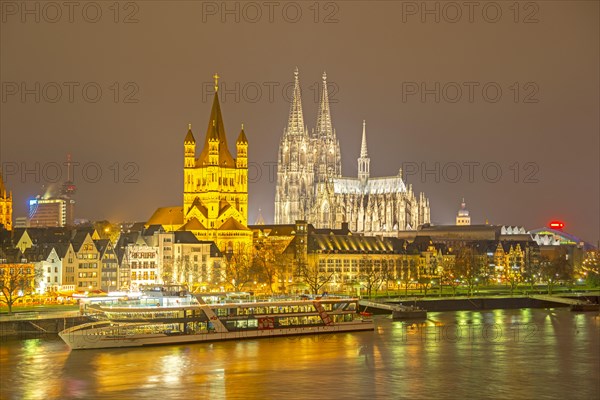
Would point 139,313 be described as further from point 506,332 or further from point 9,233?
point 9,233

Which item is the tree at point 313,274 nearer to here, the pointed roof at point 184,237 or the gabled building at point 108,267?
the pointed roof at point 184,237

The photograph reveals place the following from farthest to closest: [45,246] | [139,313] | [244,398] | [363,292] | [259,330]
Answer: [363,292], [45,246], [259,330], [139,313], [244,398]

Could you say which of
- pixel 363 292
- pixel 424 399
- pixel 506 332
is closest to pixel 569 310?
pixel 363 292

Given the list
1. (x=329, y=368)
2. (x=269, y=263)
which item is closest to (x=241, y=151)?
(x=269, y=263)

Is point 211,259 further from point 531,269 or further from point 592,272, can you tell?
point 592,272

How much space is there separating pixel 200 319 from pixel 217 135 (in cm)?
7407

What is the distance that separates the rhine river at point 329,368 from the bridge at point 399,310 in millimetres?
12503

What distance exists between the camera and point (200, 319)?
81.4 meters

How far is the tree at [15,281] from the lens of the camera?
315 feet

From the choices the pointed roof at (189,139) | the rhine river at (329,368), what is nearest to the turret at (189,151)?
the pointed roof at (189,139)

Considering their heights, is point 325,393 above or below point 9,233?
below

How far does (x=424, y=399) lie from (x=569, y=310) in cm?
6769

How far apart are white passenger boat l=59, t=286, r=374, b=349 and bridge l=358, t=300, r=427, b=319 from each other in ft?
32.6

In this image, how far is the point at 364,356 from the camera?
71.1 metres
